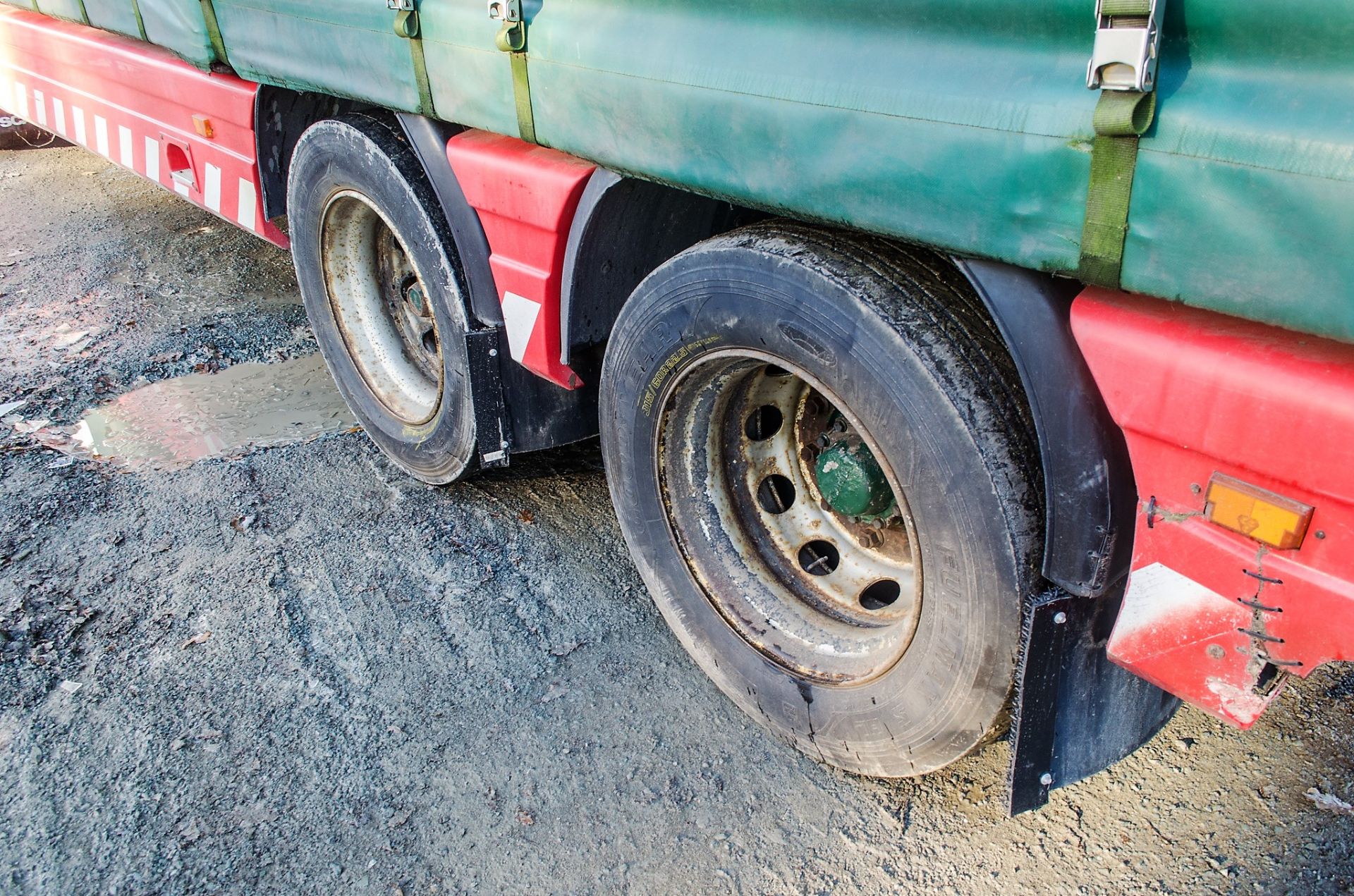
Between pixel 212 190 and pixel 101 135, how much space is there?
1293 millimetres

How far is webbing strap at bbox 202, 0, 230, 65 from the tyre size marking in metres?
2.15

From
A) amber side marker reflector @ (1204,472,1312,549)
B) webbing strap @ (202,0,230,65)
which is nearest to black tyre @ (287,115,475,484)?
webbing strap @ (202,0,230,65)

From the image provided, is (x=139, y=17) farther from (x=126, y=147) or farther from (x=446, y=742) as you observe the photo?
(x=446, y=742)

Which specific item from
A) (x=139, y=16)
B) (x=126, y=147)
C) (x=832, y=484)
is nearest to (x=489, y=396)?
(x=832, y=484)

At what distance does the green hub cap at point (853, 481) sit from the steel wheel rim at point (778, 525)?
1cm

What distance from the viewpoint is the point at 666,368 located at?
7.13 ft

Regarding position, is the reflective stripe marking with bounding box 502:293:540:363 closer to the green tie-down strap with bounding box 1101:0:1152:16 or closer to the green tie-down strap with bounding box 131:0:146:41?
the green tie-down strap with bounding box 1101:0:1152:16

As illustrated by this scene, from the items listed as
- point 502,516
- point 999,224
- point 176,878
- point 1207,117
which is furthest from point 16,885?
point 1207,117

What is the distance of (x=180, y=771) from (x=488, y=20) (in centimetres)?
183

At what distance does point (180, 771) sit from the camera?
2.27m

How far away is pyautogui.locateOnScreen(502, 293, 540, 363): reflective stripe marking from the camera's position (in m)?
2.54

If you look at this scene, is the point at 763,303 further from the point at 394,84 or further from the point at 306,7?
the point at 306,7

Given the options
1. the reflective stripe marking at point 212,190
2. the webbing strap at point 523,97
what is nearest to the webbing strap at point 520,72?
the webbing strap at point 523,97

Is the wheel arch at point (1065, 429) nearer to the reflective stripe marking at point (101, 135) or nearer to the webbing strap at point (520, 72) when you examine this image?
the webbing strap at point (520, 72)
